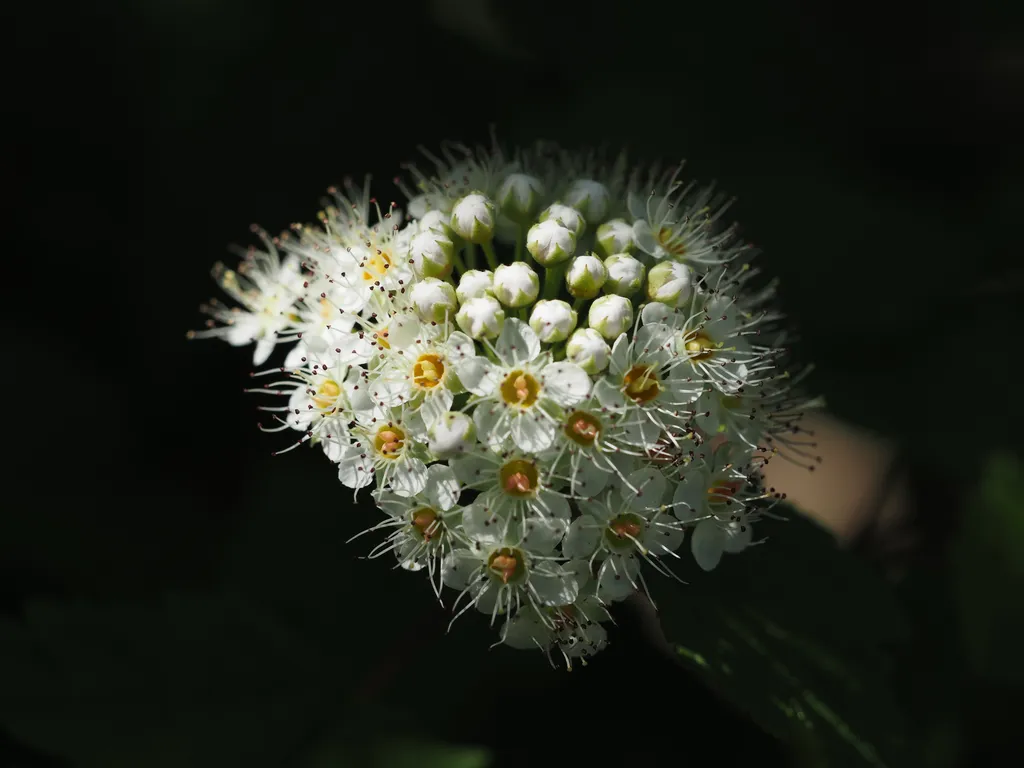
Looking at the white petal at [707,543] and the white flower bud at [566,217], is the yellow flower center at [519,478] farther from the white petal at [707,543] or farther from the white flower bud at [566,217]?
the white flower bud at [566,217]

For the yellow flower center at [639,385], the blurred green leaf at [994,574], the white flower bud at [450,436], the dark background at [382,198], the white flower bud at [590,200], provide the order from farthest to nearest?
1. the dark background at [382,198]
2. the blurred green leaf at [994,574]
3. the white flower bud at [590,200]
4. the yellow flower center at [639,385]
5. the white flower bud at [450,436]

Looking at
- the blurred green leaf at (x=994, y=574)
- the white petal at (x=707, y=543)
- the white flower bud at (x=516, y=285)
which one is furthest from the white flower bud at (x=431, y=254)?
the blurred green leaf at (x=994, y=574)

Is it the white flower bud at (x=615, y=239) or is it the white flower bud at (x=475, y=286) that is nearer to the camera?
the white flower bud at (x=475, y=286)

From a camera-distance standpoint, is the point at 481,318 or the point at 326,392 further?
the point at 326,392

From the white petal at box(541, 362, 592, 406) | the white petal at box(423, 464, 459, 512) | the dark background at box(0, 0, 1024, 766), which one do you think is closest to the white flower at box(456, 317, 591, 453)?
the white petal at box(541, 362, 592, 406)

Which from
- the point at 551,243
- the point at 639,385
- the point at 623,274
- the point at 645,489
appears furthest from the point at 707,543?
the point at 551,243

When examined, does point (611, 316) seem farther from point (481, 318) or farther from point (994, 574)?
point (994, 574)
